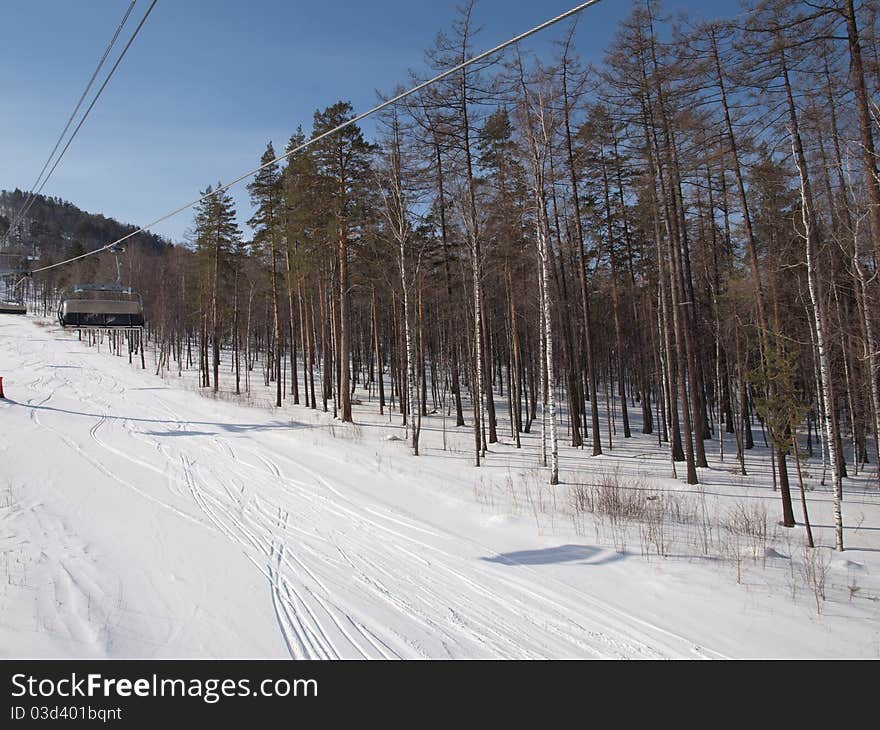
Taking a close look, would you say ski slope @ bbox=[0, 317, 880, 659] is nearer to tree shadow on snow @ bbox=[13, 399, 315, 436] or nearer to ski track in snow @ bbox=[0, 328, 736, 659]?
ski track in snow @ bbox=[0, 328, 736, 659]

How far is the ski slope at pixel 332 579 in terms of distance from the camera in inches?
171

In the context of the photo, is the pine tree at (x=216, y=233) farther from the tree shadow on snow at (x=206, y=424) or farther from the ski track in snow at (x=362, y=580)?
the ski track in snow at (x=362, y=580)

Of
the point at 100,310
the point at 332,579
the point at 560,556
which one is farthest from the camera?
the point at 100,310

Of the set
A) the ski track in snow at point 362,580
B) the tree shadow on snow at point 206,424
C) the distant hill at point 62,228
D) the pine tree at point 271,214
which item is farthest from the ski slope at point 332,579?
the distant hill at point 62,228

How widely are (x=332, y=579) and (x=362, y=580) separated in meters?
0.34

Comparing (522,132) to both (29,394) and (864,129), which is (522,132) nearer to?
(864,129)

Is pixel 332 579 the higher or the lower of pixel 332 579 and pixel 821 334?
the lower

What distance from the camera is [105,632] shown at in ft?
14.0

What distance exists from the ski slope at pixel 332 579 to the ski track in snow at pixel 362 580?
28 mm

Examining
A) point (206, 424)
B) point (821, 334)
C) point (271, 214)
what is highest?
point (271, 214)

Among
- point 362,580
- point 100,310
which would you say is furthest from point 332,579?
point 100,310

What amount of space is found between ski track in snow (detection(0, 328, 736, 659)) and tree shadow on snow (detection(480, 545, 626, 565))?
19 cm

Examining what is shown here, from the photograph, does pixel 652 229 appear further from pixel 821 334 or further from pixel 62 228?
pixel 62 228

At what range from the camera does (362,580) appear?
5.71 m
